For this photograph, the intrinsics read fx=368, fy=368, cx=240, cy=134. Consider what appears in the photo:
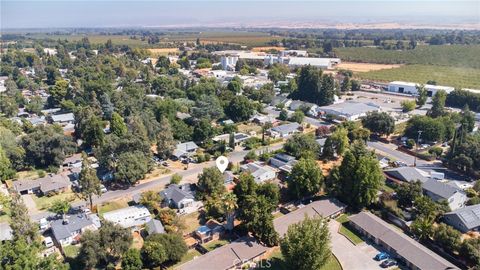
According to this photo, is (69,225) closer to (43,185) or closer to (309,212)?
(43,185)

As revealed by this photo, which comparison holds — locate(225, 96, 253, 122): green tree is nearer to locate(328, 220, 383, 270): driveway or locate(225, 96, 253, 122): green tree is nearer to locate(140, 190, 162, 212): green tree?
locate(140, 190, 162, 212): green tree

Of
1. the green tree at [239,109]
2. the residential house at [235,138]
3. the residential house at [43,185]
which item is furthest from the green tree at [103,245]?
the green tree at [239,109]

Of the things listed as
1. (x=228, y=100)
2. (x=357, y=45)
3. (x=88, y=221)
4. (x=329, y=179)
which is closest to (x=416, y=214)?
(x=329, y=179)

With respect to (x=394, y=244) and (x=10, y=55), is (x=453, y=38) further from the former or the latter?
(x=10, y=55)

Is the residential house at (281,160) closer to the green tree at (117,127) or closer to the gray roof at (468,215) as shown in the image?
the gray roof at (468,215)

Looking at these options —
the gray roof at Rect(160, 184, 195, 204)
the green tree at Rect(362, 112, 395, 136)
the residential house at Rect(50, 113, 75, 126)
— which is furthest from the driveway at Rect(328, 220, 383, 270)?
the residential house at Rect(50, 113, 75, 126)
